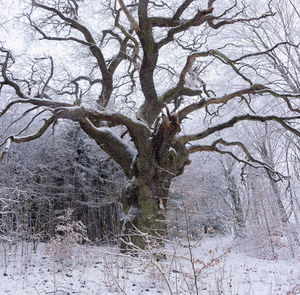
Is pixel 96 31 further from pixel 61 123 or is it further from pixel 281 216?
pixel 281 216

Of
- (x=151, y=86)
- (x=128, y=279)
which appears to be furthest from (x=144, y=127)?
(x=128, y=279)

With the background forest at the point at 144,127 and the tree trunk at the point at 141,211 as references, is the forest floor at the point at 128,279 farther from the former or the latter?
the tree trunk at the point at 141,211

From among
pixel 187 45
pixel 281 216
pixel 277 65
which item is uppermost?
pixel 187 45

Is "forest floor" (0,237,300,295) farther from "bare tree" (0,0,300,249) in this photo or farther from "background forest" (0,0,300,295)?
"bare tree" (0,0,300,249)

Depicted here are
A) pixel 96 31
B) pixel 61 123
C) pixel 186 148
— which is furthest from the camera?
pixel 61 123

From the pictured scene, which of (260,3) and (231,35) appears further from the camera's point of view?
(231,35)

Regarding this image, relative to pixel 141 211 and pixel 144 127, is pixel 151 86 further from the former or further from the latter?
pixel 141 211

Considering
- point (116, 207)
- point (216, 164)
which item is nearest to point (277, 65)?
point (116, 207)

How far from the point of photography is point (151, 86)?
7.39 meters

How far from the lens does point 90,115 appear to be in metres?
6.18

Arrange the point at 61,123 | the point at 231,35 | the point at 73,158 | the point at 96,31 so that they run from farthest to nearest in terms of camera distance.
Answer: the point at 61,123 → the point at 73,158 → the point at 96,31 → the point at 231,35

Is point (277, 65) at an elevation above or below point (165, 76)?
below

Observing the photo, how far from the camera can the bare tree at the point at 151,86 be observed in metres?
5.94

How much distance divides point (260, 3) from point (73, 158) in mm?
8042
